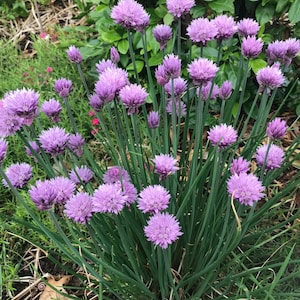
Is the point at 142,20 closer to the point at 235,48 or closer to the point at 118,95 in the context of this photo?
the point at 118,95

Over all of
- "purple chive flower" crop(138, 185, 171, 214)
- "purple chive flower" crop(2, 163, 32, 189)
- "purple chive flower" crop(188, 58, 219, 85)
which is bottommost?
"purple chive flower" crop(2, 163, 32, 189)

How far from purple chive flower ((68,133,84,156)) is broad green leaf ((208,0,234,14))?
0.90 meters

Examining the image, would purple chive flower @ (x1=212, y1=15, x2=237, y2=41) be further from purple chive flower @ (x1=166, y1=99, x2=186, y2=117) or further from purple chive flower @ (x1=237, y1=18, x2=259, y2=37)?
purple chive flower @ (x1=166, y1=99, x2=186, y2=117)

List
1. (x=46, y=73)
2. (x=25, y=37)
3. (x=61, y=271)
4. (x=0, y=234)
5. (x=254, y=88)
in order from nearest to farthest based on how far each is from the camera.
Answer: (x=61, y=271) → (x=0, y=234) → (x=254, y=88) → (x=46, y=73) → (x=25, y=37)

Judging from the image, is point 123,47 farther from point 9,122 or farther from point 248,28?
point 9,122

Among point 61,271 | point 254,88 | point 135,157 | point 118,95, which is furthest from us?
point 254,88

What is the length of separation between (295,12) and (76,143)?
1028 mm

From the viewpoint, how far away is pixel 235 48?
192 centimetres

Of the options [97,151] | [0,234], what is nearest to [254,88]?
[97,151]

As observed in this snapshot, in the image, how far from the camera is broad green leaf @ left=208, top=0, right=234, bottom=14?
1.82 meters

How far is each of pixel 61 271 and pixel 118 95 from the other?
2.86 ft

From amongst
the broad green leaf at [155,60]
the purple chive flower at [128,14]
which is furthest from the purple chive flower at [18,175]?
the broad green leaf at [155,60]

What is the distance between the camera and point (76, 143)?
126cm

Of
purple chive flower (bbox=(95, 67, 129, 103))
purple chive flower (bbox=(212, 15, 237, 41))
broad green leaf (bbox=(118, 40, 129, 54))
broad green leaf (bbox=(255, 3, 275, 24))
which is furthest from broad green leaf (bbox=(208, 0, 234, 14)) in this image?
purple chive flower (bbox=(95, 67, 129, 103))
